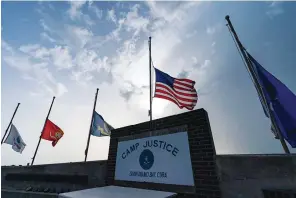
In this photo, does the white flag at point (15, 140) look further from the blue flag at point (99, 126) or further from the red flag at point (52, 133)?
the blue flag at point (99, 126)

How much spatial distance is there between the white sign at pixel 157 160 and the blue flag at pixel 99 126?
6.05 metres

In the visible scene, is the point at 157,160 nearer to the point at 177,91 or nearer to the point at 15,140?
the point at 177,91

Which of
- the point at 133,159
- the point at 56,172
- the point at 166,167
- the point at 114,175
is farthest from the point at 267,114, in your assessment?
the point at 56,172

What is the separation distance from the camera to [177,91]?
7.58 m

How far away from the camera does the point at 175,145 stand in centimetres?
550

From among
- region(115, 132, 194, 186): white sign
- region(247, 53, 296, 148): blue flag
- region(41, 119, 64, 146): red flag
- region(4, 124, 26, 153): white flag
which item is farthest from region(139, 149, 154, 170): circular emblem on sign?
region(4, 124, 26, 153): white flag

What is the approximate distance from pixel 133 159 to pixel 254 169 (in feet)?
11.9

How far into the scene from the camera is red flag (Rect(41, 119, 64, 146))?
1377 cm

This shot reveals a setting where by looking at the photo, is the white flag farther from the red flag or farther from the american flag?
the american flag

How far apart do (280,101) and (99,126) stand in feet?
33.7

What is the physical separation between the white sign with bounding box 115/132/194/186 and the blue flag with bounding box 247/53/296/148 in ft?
10.5

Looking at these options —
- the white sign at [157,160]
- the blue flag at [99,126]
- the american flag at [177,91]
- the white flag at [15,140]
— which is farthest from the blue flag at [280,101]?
the white flag at [15,140]

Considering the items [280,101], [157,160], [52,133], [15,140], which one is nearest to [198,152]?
[157,160]

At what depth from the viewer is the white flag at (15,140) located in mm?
14688
